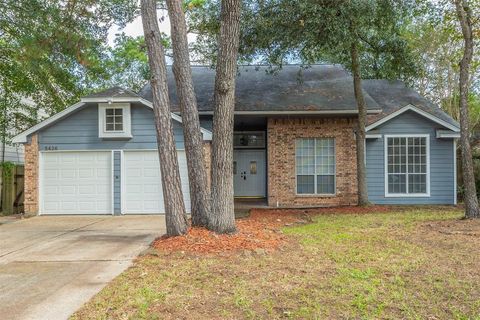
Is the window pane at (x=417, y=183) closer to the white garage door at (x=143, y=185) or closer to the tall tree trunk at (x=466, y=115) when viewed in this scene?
the tall tree trunk at (x=466, y=115)

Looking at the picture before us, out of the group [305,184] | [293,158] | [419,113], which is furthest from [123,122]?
[419,113]

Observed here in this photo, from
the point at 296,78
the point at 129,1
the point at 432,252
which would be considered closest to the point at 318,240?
the point at 432,252

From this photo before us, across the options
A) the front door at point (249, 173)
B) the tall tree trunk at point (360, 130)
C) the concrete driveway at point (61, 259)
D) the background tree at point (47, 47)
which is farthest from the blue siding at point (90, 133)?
the tall tree trunk at point (360, 130)

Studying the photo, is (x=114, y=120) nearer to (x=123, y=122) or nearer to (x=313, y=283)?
(x=123, y=122)

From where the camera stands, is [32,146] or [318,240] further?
[32,146]

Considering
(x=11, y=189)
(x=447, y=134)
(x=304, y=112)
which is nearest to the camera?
(x=304, y=112)

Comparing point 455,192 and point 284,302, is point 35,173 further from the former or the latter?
point 455,192

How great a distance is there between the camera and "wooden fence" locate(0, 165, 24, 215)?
13.0m

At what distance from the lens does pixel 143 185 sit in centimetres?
1232

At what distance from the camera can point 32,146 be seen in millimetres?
12234

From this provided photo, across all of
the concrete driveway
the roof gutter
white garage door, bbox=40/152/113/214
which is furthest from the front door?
the concrete driveway

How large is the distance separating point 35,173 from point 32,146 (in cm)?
83

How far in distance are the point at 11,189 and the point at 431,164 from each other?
14.3 metres

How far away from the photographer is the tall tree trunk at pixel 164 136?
7137mm
